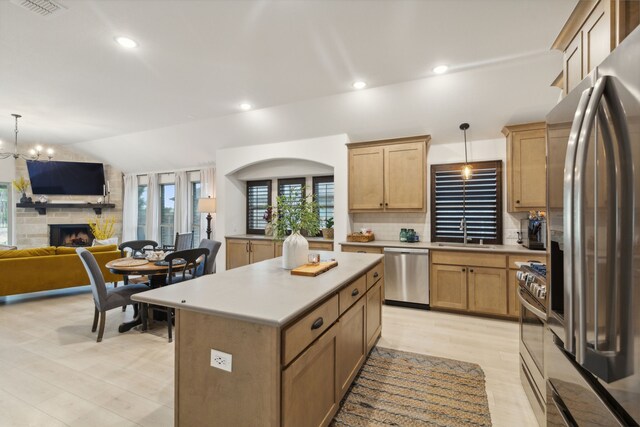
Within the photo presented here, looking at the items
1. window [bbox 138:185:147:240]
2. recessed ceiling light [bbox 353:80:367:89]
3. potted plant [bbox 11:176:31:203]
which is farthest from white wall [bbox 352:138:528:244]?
potted plant [bbox 11:176:31:203]

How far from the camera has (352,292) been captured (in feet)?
7.35

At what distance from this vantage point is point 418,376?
2.53m

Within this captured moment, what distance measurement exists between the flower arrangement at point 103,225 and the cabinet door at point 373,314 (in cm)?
794

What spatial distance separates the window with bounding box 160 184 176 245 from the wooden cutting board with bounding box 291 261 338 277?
6686 mm

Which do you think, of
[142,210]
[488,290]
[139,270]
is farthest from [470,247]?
[142,210]

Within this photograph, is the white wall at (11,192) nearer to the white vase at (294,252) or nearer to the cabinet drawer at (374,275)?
the white vase at (294,252)

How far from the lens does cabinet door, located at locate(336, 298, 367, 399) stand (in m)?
2.00

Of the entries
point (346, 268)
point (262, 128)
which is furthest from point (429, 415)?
point (262, 128)

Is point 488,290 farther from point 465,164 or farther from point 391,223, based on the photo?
point 465,164

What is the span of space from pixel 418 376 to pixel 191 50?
3814 mm

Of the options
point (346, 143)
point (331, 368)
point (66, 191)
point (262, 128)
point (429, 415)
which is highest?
point (262, 128)

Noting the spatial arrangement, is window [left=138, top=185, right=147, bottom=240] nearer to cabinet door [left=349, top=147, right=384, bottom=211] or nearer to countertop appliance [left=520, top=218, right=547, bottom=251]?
cabinet door [left=349, top=147, right=384, bottom=211]

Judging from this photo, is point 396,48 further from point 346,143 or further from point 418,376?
point 418,376

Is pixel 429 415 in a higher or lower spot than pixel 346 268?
lower
